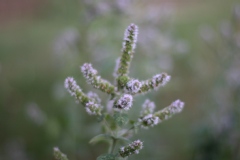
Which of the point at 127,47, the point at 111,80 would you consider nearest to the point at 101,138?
the point at 127,47

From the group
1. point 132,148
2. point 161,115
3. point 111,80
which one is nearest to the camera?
point 132,148

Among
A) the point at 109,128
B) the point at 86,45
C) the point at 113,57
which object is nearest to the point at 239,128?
the point at 113,57

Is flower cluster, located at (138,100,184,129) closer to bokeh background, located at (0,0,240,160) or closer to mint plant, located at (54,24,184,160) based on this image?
mint plant, located at (54,24,184,160)

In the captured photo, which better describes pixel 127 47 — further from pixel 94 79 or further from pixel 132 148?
pixel 132 148

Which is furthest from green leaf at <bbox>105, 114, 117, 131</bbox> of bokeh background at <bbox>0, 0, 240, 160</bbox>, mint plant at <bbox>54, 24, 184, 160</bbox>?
bokeh background at <bbox>0, 0, 240, 160</bbox>

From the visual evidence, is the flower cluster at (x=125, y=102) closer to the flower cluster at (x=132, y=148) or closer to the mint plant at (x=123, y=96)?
the mint plant at (x=123, y=96)
